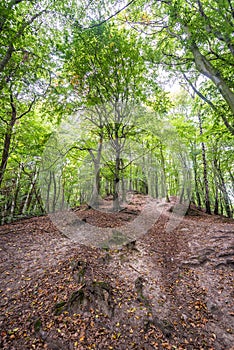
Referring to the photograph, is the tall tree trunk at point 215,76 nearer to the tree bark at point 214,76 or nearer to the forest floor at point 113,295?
the tree bark at point 214,76

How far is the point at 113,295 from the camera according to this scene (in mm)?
3625

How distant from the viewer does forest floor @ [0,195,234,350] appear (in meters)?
2.79

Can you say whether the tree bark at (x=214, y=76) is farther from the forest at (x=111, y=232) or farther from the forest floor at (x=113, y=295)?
the forest floor at (x=113, y=295)

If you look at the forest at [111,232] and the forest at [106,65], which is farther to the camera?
the forest at [106,65]

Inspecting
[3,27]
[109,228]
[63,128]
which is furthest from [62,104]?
[109,228]

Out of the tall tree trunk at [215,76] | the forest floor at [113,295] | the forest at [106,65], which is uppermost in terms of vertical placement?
the forest at [106,65]

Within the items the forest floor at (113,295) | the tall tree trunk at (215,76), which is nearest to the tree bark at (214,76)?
the tall tree trunk at (215,76)

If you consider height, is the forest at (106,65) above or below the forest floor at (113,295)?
above

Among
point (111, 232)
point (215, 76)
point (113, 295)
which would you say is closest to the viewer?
point (113, 295)

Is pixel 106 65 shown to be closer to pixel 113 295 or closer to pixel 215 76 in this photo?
pixel 215 76

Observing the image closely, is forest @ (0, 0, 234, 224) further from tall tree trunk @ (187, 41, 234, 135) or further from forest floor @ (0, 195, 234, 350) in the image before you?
forest floor @ (0, 195, 234, 350)

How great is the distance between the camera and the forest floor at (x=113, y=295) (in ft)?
9.16

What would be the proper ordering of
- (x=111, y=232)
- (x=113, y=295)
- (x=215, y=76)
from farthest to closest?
(x=111, y=232), (x=215, y=76), (x=113, y=295)

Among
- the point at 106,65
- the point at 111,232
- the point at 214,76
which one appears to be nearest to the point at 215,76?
the point at 214,76
